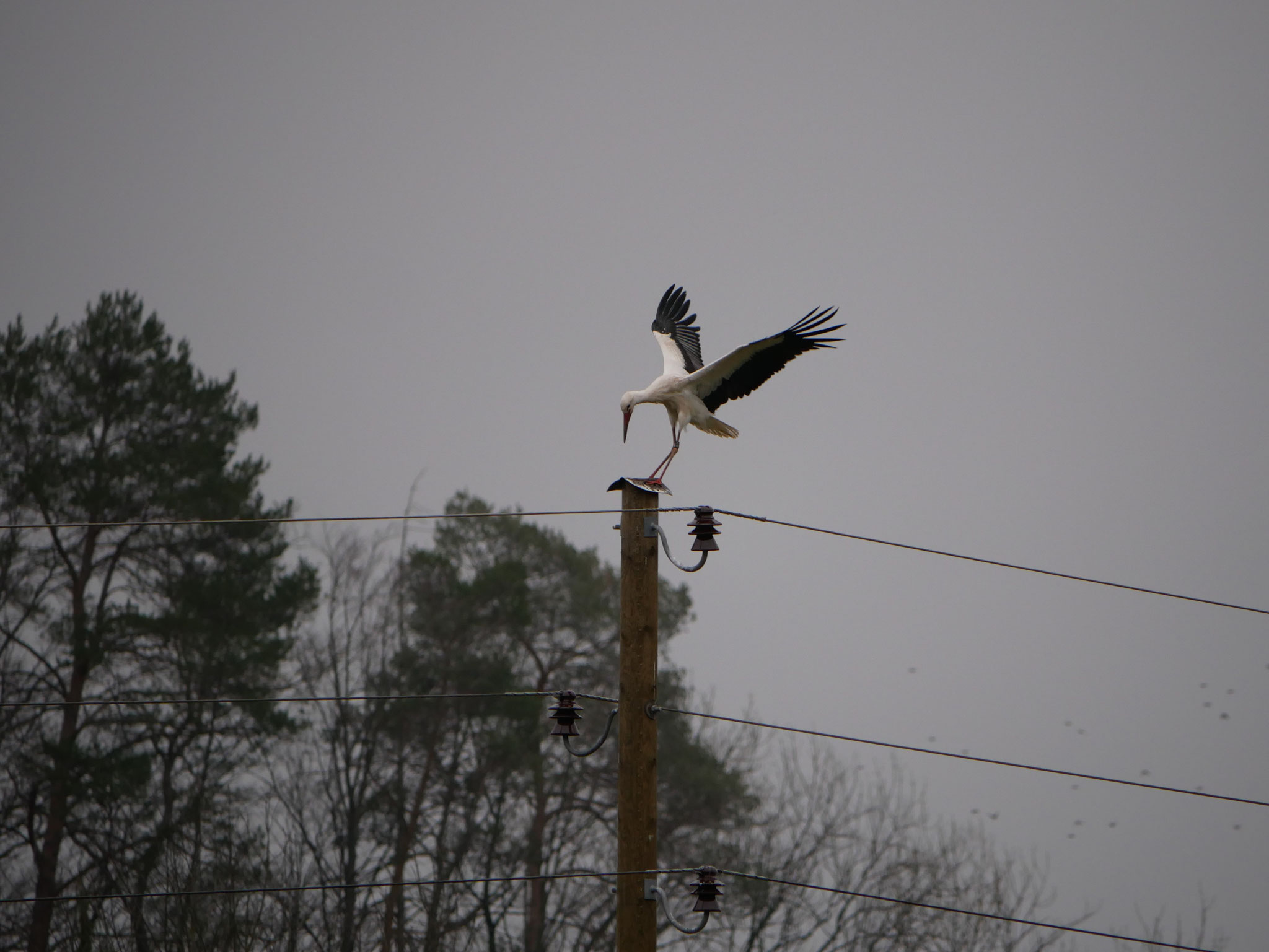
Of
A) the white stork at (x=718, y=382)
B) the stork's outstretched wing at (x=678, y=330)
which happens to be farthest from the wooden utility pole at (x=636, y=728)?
the stork's outstretched wing at (x=678, y=330)

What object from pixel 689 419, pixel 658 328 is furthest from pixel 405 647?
pixel 689 419

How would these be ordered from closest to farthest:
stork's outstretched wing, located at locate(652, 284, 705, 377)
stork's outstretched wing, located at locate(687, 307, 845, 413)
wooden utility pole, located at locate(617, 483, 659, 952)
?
wooden utility pole, located at locate(617, 483, 659, 952) → stork's outstretched wing, located at locate(687, 307, 845, 413) → stork's outstretched wing, located at locate(652, 284, 705, 377)

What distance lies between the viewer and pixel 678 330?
984cm

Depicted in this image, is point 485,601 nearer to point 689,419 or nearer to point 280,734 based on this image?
point 280,734

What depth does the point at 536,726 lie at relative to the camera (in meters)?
19.4

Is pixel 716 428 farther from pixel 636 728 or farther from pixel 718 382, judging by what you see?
pixel 636 728

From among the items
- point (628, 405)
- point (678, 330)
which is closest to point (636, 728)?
point (628, 405)

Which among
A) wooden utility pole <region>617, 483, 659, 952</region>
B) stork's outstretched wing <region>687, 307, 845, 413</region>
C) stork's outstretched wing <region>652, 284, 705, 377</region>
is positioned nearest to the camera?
wooden utility pole <region>617, 483, 659, 952</region>

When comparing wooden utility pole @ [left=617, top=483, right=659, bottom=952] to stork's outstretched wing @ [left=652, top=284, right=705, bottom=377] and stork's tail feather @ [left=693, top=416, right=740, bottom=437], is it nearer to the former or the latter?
stork's tail feather @ [left=693, top=416, right=740, bottom=437]

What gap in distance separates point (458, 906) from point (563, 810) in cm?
204

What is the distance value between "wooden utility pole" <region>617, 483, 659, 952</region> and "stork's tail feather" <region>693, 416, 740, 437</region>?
9.96 ft

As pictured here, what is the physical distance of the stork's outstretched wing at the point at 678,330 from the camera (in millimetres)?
9312

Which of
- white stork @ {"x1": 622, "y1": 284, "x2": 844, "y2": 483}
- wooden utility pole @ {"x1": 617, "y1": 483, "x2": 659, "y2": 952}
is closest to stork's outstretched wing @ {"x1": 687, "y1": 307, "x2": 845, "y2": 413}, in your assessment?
white stork @ {"x1": 622, "y1": 284, "x2": 844, "y2": 483}

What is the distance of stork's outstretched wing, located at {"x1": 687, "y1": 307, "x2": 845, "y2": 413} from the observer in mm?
7375
